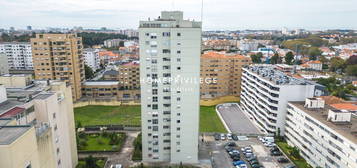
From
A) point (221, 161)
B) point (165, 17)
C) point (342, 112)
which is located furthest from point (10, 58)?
point (342, 112)

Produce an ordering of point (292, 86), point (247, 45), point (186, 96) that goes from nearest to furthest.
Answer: point (186, 96), point (292, 86), point (247, 45)

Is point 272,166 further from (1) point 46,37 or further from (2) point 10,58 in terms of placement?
(2) point 10,58

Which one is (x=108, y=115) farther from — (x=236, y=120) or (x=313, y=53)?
(x=313, y=53)

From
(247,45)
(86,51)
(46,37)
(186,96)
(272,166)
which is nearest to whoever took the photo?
(186,96)

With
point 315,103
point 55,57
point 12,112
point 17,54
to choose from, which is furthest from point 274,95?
point 17,54

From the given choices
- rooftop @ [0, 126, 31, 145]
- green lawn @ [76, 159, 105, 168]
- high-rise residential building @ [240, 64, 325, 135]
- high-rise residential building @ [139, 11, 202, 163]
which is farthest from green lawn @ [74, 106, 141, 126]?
rooftop @ [0, 126, 31, 145]
